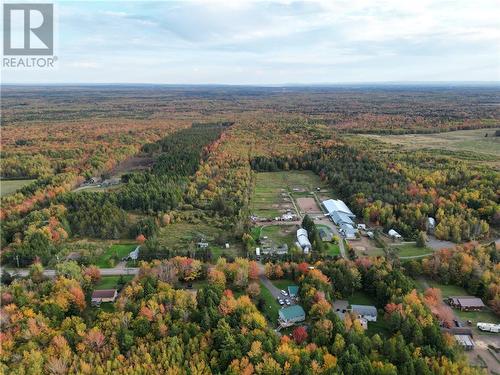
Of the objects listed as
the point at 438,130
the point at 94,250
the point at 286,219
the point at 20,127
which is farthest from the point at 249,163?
the point at 20,127

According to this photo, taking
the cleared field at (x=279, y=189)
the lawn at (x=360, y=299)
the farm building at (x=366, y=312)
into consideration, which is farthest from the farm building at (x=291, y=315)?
the cleared field at (x=279, y=189)

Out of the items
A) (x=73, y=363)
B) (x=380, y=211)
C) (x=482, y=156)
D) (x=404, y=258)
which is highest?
(x=482, y=156)

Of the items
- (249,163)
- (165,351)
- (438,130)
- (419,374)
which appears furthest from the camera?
(438,130)

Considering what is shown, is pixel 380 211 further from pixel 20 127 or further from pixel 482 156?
pixel 20 127

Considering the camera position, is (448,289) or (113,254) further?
(113,254)

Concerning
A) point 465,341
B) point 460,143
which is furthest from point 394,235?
point 460,143

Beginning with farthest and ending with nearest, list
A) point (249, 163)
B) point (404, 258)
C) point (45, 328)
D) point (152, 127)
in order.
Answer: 1. point (152, 127)
2. point (249, 163)
3. point (404, 258)
4. point (45, 328)

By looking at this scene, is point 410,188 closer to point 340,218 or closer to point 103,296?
point 340,218

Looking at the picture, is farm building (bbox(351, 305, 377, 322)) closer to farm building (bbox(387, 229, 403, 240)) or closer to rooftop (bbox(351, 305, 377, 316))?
rooftop (bbox(351, 305, 377, 316))

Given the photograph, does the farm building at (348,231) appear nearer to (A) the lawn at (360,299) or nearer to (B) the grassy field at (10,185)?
(A) the lawn at (360,299)
